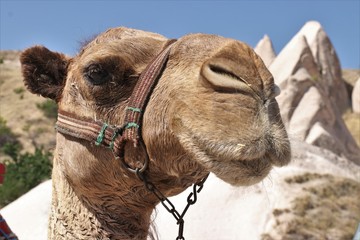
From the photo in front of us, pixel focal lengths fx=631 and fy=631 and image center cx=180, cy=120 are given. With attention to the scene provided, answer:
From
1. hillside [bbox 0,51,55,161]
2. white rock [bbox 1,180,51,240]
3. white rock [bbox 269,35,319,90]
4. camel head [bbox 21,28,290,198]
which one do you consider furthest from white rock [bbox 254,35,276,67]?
camel head [bbox 21,28,290,198]

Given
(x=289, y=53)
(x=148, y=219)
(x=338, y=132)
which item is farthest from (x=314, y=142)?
(x=148, y=219)

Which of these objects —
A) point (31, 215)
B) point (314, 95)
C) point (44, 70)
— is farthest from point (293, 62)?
point (44, 70)

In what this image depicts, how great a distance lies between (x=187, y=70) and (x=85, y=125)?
0.60 meters

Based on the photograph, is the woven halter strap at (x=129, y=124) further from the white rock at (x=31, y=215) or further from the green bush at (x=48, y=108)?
the green bush at (x=48, y=108)

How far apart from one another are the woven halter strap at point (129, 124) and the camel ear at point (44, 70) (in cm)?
32

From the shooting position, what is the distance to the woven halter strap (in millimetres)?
2621

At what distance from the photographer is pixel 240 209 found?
247 inches

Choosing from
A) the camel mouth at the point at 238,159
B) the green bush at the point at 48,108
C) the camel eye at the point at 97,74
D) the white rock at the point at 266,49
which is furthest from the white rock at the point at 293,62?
the camel mouth at the point at 238,159

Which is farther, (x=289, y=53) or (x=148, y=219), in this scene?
(x=289, y=53)

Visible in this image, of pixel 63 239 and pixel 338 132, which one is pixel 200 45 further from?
pixel 338 132

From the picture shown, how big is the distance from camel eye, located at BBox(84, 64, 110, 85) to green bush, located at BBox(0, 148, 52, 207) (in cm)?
615

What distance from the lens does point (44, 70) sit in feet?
10.3

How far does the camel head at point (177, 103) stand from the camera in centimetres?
227

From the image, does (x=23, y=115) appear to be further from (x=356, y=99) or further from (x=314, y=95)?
(x=314, y=95)
